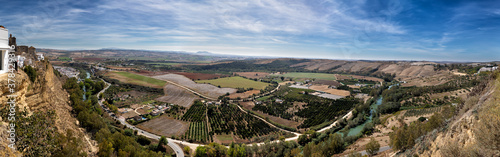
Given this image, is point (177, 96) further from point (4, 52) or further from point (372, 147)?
point (372, 147)

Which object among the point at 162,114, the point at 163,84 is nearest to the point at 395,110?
the point at 162,114

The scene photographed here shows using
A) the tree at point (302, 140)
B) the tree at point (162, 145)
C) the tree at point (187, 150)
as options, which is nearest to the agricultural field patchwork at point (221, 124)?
the tree at point (187, 150)

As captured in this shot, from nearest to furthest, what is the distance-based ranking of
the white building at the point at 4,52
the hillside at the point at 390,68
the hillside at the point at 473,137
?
1. the hillside at the point at 473,137
2. the white building at the point at 4,52
3. the hillside at the point at 390,68

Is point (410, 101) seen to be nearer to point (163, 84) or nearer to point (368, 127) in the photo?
point (368, 127)

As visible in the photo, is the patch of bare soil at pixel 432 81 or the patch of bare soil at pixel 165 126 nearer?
the patch of bare soil at pixel 165 126

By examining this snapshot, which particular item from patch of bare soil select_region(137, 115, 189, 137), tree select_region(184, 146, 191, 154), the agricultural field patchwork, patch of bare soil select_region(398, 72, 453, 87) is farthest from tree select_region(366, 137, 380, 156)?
patch of bare soil select_region(398, 72, 453, 87)

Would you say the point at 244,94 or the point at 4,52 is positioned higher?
the point at 4,52

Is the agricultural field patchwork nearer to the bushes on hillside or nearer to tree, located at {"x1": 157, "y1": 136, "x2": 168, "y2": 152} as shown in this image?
tree, located at {"x1": 157, "y1": 136, "x2": 168, "y2": 152}

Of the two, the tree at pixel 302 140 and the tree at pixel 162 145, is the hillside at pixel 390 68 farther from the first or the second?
the tree at pixel 162 145

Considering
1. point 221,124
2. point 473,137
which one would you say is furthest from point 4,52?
point 221,124

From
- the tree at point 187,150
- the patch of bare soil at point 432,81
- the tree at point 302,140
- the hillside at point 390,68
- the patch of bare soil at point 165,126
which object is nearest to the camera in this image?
the tree at point 187,150

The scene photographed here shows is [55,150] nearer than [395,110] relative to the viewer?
Yes
